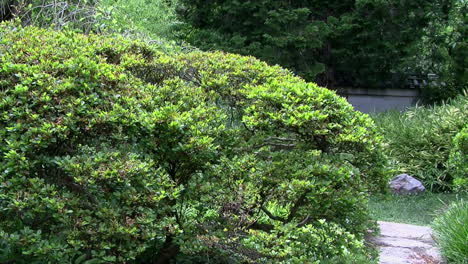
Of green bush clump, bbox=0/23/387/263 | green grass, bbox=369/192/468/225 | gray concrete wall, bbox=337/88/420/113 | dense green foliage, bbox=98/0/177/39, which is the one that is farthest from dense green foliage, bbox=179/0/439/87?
green bush clump, bbox=0/23/387/263

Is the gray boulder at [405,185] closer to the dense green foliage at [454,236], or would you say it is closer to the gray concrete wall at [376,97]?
the dense green foliage at [454,236]

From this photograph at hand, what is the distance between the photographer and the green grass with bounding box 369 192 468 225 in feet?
23.3

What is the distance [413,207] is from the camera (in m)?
7.86

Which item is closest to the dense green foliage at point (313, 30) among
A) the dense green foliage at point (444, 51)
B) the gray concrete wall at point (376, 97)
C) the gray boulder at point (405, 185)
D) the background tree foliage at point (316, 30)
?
the background tree foliage at point (316, 30)

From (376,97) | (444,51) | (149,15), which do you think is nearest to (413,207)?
(149,15)

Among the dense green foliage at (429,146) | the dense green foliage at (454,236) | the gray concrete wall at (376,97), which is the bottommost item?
the gray concrete wall at (376,97)

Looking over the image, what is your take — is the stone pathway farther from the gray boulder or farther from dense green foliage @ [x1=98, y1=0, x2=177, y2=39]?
dense green foliage @ [x1=98, y1=0, x2=177, y2=39]

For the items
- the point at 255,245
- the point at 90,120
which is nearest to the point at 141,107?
the point at 90,120

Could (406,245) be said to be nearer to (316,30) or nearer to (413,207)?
(413,207)

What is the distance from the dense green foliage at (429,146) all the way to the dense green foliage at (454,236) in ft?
11.4

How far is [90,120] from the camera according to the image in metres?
3.03

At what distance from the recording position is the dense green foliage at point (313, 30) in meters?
11.4

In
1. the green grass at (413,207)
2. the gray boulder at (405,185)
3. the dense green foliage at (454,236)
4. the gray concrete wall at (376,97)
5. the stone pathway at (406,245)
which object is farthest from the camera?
the gray concrete wall at (376,97)

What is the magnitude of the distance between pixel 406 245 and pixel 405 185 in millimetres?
3131
